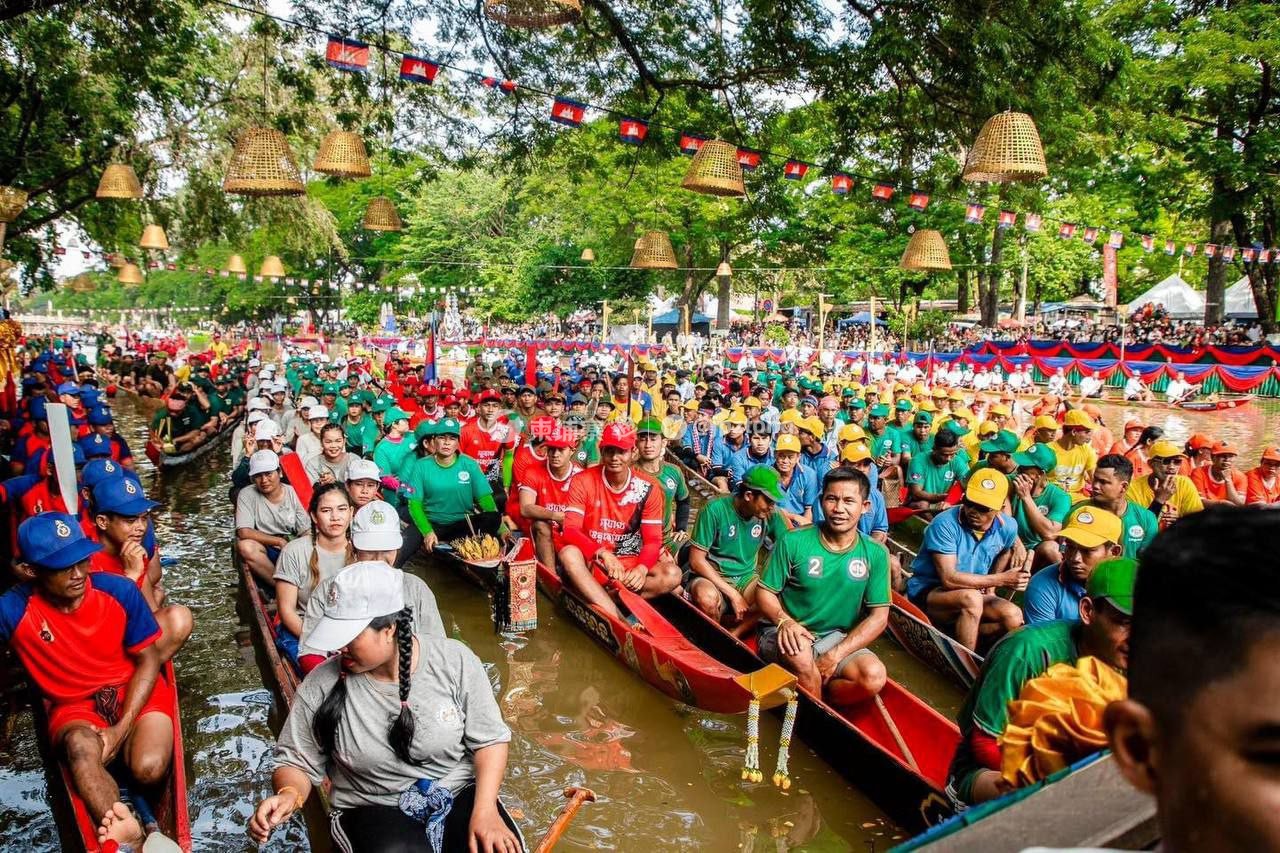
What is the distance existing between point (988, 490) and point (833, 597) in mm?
1786

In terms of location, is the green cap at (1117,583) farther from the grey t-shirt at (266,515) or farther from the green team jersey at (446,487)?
the green team jersey at (446,487)

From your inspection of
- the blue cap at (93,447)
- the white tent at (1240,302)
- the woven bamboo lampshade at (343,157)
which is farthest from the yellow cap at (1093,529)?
the white tent at (1240,302)

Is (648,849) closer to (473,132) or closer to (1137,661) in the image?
(1137,661)

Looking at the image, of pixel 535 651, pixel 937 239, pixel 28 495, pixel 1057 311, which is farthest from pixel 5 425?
pixel 1057 311

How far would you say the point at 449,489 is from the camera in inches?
382

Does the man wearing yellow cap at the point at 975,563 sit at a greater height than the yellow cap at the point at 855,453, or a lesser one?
lesser

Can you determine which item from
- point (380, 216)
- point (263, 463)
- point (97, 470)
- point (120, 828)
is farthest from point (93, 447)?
point (120, 828)

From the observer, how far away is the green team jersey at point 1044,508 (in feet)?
26.5

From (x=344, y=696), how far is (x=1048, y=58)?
8.42 metres

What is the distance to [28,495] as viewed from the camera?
24.1 ft

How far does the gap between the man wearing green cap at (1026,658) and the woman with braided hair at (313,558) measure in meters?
4.29

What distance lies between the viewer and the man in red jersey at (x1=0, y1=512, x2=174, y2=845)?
166 inches

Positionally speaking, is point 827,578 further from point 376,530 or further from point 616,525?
point 376,530

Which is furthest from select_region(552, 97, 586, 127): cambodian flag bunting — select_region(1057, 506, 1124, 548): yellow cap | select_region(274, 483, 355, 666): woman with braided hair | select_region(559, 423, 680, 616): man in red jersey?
select_region(1057, 506, 1124, 548): yellow cap
